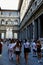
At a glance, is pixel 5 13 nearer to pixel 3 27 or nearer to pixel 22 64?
pixel 3 27

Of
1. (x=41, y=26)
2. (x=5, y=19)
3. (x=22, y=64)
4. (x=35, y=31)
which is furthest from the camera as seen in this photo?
(x=5, y=19)

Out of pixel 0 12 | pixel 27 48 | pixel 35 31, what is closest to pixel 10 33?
pixel 0 12

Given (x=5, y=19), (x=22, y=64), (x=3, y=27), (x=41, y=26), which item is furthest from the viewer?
(x=5, y=19)

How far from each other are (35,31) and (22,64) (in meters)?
21.8

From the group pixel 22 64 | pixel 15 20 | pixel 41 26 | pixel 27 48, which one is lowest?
pixel 22 64

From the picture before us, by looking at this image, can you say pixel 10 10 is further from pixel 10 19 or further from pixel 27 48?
pixel 27 48

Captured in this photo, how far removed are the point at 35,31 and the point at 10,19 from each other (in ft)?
190

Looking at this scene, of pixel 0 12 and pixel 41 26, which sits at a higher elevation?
pixel 0 12

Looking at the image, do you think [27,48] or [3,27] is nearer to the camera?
[27,48]

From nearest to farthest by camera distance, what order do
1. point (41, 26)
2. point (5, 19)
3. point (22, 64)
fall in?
point (22, 64) < point (41, 26) < point (5, 19)

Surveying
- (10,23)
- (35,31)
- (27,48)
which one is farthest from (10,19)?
(27,48)

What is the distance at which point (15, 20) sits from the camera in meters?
92.4

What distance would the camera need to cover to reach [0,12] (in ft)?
304

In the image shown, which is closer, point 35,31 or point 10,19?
point 35,31
